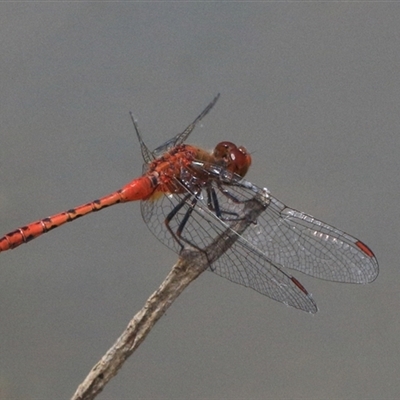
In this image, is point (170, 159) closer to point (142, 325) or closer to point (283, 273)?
point (283, 273)

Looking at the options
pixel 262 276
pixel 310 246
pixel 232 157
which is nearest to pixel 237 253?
pixel 262 276

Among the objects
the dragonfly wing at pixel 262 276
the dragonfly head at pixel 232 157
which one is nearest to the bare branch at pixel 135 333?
the dragonfly wing at pixel 262 276

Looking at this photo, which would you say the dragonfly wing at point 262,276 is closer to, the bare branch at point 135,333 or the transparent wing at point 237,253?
the transparent wing at point 237,253

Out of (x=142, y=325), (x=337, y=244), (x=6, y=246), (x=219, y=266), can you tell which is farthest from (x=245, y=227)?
(x=6, y=246)

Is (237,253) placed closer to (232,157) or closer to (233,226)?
(233,226)

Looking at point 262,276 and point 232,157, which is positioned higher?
point 232,157

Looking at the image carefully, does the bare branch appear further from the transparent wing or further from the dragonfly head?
the dragonfly head

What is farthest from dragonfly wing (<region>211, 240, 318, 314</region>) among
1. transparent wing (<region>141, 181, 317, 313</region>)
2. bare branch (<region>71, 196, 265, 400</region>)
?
bare branch (<region>71, 196, 265, 400</region>)
